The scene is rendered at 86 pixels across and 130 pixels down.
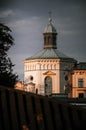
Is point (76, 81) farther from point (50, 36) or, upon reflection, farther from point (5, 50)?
point (5, 50)

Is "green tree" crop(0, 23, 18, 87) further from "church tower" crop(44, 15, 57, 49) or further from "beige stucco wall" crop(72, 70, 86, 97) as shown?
"church tower" crop(44, 15, 57, 49)

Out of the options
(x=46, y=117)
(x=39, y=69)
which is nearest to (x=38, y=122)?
(x=46, y=117)

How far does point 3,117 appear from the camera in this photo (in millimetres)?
11039

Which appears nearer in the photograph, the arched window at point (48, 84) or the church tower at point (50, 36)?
the arched window at point (48, 84)

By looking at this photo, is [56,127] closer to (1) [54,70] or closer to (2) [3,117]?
(2) [3,117]

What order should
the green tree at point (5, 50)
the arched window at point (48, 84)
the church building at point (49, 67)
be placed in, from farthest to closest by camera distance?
the church building at point (49, 67) < the arched window at point (48, 84) < the green tree at point (5, 50)

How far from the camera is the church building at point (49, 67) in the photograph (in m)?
109

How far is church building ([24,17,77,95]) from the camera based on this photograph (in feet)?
359

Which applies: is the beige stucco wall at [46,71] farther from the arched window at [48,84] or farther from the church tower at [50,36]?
the church tower at [50,36]

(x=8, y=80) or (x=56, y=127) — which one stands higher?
(x=8, y=80)

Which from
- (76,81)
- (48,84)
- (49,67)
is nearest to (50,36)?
(49,67)

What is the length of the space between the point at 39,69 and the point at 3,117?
101m

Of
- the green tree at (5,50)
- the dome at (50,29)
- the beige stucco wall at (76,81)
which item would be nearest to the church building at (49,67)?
the dome at (50,29)

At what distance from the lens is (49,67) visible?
368 feet
